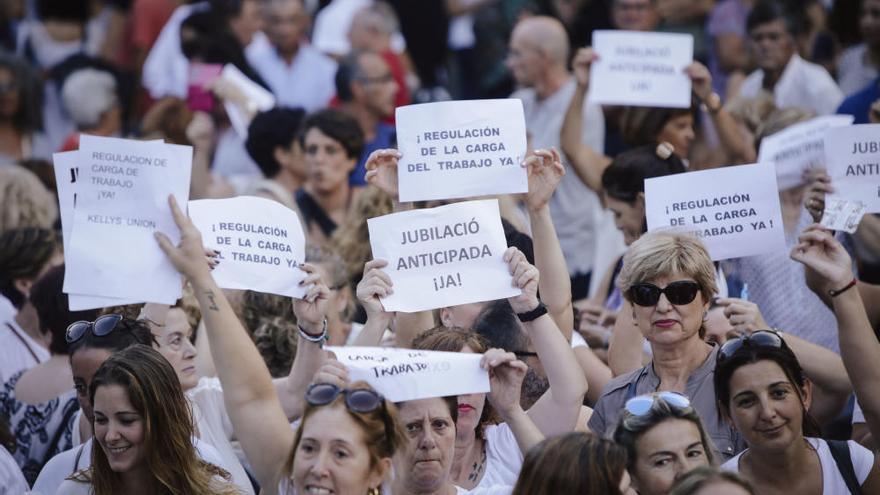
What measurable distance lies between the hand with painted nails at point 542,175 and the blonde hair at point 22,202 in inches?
155

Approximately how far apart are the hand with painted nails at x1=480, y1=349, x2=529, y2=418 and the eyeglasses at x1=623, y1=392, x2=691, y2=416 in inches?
15.7

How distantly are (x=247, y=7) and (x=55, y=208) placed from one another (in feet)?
14.1

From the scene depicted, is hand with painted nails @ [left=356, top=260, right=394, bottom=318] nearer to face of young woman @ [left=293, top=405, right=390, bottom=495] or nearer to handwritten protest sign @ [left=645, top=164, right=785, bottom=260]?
face of young woman @ [left=293, top=405, right=390, bottom=495]

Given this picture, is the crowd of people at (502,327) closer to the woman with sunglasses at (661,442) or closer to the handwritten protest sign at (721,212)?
the woman with sunglasses at (661,442)

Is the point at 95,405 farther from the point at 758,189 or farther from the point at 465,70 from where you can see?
the point at 465,70

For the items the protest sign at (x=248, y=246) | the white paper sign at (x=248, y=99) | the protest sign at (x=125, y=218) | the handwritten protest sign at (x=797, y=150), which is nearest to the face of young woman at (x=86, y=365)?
the protest sign at (x=125, y=218)

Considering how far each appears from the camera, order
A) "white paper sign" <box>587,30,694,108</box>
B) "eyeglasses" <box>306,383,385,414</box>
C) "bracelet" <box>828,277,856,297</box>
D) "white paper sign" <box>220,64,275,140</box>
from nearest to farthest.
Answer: "eyeglasses" <box>306,383,385,414</box>
"bracelet" <box>828,277,856,297</box>
"white paper sign" <box>587,30,694,108</box>
"white paper sign" <box>220,64,275,140</box>

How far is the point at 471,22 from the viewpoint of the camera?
13.9 metres

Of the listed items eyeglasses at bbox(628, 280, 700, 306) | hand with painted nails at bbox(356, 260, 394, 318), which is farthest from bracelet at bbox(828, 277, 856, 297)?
hand with painted nails at bbox(356, 260, 394, 318)

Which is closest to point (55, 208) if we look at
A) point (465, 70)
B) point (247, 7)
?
point (247, 7)

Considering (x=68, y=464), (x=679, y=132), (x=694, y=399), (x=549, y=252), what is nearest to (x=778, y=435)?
(x=694, y=399)

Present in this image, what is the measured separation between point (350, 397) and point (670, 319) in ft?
4.93

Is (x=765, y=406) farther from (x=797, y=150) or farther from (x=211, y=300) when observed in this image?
(x=797, y=150)

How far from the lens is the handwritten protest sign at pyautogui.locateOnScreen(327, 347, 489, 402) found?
492 cm
